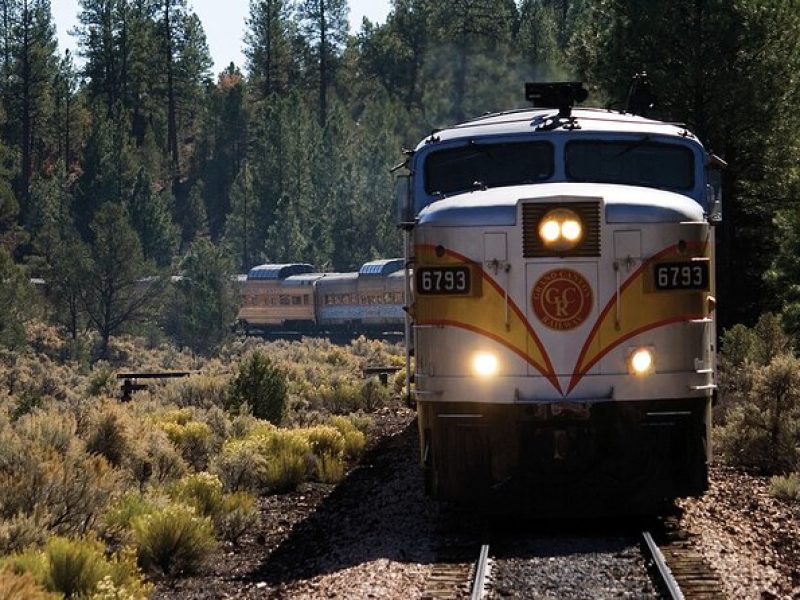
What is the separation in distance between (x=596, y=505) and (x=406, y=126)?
79264 mm

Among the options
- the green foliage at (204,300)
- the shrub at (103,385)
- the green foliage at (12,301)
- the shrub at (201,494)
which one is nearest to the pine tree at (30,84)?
the green foliage at (204,300)

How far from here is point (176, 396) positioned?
28188mm

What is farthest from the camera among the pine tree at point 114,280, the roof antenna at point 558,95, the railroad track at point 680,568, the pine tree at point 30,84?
the pine tree at point 30,84

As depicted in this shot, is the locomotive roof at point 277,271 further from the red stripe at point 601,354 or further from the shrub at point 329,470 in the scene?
the red stripe at point 601,354

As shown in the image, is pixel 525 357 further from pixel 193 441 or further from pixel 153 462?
pixel 193 441

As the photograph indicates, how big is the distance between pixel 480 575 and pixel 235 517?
3.76 meters

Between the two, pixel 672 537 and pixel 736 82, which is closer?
pixel 672 537

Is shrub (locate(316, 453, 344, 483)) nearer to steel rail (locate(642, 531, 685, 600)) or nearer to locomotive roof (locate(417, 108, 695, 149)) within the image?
locomotive roof (locate(417, 108, 695, 149))

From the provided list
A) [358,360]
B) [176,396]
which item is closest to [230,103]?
[358,360]

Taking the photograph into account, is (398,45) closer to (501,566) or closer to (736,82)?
(736,82)

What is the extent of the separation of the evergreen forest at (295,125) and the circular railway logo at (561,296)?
190 cm

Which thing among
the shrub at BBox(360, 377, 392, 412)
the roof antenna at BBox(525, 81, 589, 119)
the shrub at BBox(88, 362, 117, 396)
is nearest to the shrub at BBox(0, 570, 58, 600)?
the roof antenna at BBox(525, 81, 589, 119)

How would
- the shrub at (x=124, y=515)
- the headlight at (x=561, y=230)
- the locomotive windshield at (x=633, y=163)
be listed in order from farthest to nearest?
1. the locomotive windshield at (x=633, y=163)
2. the shrub at (x=124, y=515)
3. the headlight at (x=561, y=230)

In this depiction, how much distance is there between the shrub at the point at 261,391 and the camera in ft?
76.5
